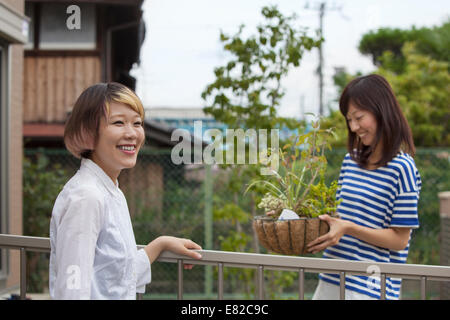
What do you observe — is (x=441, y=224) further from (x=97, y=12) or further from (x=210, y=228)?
(x=97, y=12)

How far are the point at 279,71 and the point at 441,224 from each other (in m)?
2.82

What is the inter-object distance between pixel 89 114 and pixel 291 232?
0.73m

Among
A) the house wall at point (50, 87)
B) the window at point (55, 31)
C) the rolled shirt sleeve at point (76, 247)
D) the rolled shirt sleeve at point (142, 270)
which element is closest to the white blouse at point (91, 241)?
the rolled shirt sleeve at point (76, 247)

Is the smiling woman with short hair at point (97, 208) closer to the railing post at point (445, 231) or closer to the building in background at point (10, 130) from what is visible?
the building in background at point (10, 130)

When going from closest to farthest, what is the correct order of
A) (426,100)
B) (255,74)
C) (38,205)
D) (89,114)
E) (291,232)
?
1. (89,114)
2. (291,232)
3. (255,74)
4. (38,205)
5. (426,100)

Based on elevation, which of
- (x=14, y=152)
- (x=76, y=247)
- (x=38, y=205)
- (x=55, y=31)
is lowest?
(x=38, y=205)

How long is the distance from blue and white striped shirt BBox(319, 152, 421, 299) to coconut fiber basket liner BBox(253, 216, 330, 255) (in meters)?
0.17

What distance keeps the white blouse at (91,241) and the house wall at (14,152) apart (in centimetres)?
296

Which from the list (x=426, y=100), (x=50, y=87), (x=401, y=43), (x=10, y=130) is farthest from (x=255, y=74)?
(x=401, y=43)

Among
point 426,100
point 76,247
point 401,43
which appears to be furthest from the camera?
point 401,43

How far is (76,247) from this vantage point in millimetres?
1073

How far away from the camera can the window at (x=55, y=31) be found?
7594mm

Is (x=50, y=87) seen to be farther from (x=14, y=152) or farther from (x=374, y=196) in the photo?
(x=374, y=196)
